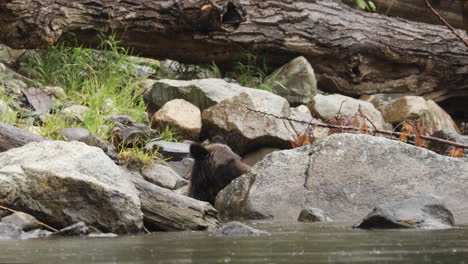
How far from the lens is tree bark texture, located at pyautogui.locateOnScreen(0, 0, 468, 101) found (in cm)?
843

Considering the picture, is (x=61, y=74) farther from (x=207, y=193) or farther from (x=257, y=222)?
(x=257, y=222)

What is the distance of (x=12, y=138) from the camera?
17.1 ft

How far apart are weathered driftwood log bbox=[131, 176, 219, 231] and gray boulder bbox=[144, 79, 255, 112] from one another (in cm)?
389

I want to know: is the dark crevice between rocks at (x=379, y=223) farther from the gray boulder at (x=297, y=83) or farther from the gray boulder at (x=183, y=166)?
the gray boulder at (x=297, y=83)

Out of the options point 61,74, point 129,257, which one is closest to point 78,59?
point 61,74

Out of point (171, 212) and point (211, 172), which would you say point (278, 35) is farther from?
point (171, 212)

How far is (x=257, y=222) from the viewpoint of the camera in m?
4.94

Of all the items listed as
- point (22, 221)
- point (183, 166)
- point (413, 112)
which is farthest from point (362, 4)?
point (22, 221)

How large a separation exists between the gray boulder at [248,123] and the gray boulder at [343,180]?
1.92 m

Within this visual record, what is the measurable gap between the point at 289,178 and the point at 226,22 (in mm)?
4329

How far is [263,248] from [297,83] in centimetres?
683

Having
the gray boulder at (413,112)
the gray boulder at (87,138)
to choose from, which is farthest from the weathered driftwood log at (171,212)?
the gray boulder at (413,112)

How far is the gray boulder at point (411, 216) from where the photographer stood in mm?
4094

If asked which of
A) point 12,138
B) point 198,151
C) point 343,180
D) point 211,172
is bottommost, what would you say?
point 211,172
